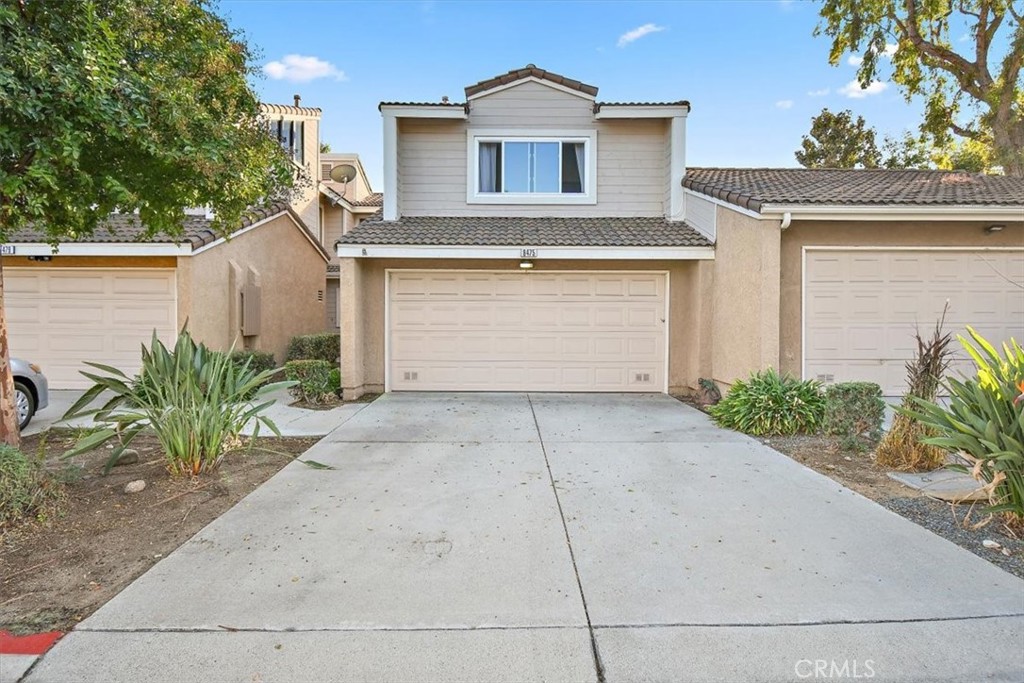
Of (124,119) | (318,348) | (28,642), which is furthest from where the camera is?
(318,348)

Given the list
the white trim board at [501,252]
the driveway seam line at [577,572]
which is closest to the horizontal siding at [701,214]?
the white trim board at [501,252]

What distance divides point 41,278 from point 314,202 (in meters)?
9.15

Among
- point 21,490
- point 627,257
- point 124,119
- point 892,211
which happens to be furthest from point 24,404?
point 892,211

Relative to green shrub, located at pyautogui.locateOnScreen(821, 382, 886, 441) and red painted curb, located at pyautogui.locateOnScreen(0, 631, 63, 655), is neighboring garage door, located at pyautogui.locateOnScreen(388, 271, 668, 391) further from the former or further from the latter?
red painted curb, located at pyautogui.locateOnScreen(0, 631, 63, 655)

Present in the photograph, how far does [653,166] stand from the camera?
39.2 ft

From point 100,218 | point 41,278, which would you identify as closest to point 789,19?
point 100,218

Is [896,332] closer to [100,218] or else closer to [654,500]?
[654,500]

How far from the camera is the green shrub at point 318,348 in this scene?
42.0 ft

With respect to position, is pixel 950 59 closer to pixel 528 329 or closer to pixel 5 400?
pixel 528 329

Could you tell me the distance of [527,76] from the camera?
11766mm

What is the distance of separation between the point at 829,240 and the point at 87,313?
531 inches

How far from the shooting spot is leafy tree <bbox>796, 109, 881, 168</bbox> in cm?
2469

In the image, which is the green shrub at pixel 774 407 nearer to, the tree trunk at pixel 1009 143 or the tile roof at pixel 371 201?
the tree trunk at pixel 1009 143

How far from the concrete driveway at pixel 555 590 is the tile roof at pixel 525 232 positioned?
17.5 ft
